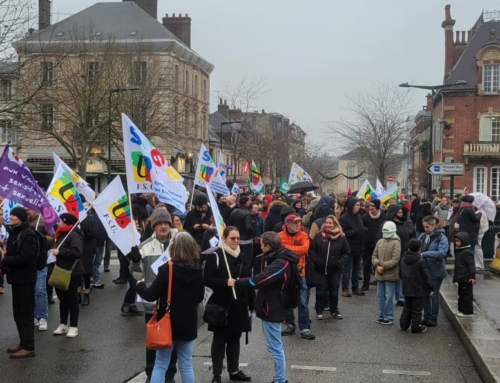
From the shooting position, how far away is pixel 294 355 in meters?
7.77

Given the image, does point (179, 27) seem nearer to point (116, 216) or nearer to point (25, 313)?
point (116, 216)

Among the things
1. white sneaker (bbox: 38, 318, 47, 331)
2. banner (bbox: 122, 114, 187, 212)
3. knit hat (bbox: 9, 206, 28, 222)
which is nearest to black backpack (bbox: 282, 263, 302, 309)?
banner (bbox: 122, 114, 187, 212)

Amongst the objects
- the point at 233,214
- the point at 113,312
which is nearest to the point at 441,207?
the point at 233,214

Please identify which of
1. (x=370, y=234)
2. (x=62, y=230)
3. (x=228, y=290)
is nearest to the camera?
(x=228, y=290)

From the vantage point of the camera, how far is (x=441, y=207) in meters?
17.6

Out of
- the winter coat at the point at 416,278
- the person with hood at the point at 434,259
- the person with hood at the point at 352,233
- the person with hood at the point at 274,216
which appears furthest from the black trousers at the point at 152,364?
the person with hood at the point at 274,216

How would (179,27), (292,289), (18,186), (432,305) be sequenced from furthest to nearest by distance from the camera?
(179,27), (432,305), (18,186), (292,289)

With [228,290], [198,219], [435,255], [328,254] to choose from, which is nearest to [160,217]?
[228,290]

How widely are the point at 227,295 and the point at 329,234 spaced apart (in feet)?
11.6

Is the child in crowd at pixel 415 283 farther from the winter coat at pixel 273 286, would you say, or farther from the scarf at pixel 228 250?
the scarf at pixel 228 250

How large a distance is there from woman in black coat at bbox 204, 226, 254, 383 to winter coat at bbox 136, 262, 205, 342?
2.23ft

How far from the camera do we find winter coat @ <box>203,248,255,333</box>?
6426mm

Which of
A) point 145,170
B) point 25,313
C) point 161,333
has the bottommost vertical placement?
point 25,313

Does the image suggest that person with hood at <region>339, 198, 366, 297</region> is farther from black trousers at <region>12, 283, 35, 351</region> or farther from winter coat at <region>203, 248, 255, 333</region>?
black trousers at <region>12, 283, 35, 351</region>
